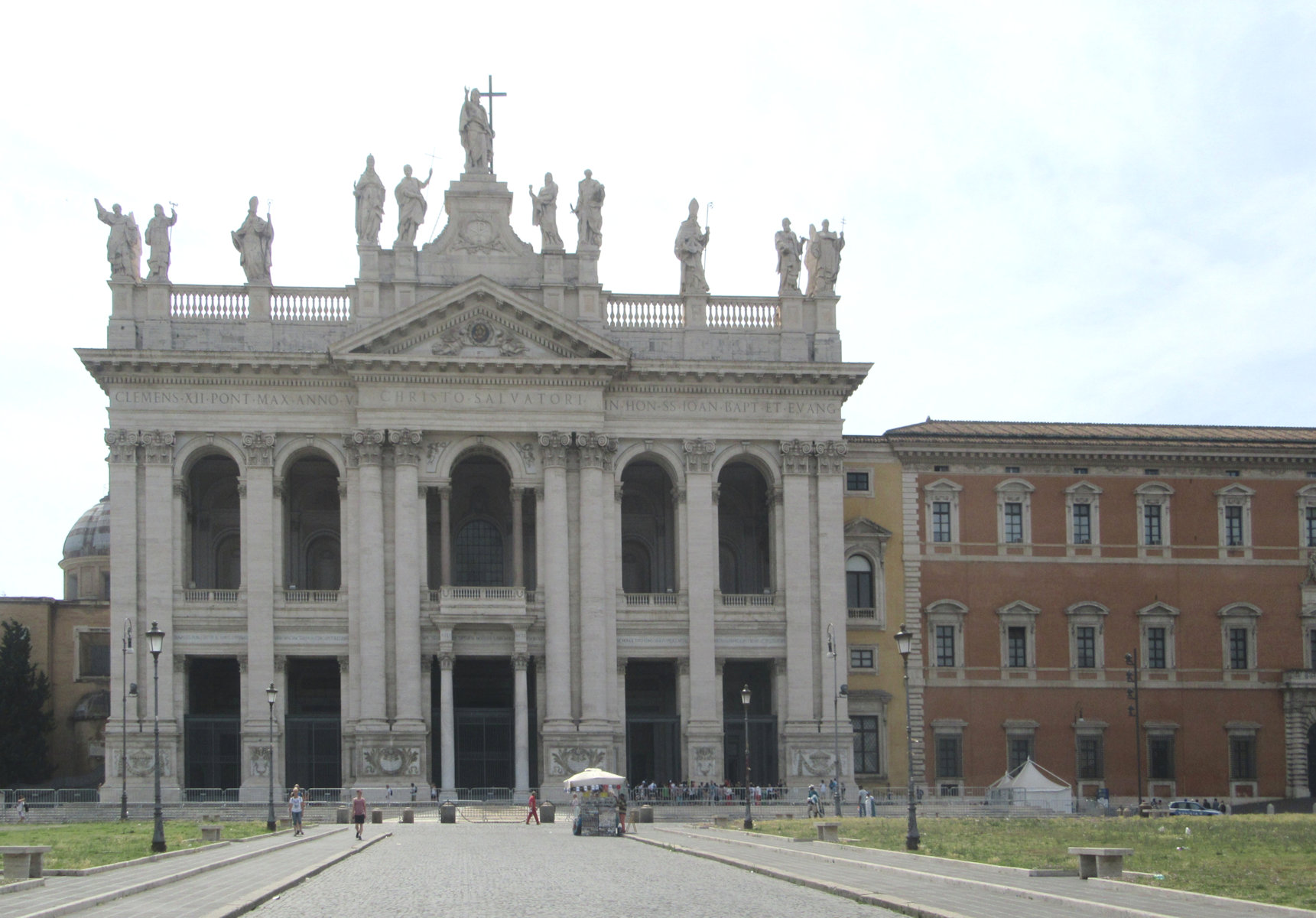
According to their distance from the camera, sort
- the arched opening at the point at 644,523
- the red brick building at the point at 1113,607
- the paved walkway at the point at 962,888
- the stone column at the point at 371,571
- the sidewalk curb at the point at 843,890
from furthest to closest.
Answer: the arched opening at the point at 644,523 < the red brick building at the point at 1113,607 < the stone column at the point at 371,571 < the sidewalk curb at the point at 843,890 < the paved walkway at the point at 962,888

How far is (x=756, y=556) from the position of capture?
7256cm

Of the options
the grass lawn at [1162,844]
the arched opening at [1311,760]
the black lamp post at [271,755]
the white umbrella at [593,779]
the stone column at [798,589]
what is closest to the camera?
the grass lawn at [1162,844]

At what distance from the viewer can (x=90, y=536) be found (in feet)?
330

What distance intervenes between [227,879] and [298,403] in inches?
1521

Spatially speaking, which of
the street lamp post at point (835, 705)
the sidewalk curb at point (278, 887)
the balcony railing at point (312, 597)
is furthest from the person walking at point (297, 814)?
the street lamp post at point (835, 705)

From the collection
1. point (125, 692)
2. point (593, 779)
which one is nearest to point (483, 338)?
point (125, 692)

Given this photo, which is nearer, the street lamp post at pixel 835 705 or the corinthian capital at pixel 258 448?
the street lamp post at pixel 835 705

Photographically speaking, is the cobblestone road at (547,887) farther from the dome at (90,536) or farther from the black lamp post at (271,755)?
the dome at (90,536)

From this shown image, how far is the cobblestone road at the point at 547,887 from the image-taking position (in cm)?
2261

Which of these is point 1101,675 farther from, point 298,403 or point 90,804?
point 90,804

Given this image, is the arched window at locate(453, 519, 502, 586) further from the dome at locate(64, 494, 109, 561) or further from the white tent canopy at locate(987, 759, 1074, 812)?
the dome at locate(64, 494, 109, 561)

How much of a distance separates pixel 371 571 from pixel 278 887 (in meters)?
38.5

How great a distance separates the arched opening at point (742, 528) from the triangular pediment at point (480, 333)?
32.0ft

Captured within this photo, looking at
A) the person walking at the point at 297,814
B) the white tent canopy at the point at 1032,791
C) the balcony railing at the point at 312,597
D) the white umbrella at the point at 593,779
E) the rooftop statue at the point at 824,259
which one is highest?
the rooftop statue at the point at 824,259
